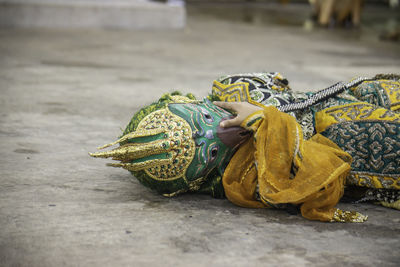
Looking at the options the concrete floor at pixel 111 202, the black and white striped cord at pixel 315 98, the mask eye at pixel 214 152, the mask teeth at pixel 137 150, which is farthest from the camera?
the black and white striped cord at pixel 315 98

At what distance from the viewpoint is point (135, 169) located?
2137mm

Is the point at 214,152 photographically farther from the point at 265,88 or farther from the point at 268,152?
the point at 265,88

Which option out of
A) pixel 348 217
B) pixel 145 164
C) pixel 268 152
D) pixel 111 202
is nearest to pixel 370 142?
pixel 348 217

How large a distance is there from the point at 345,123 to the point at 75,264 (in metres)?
1.16

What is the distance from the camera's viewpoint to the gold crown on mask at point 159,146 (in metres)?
2.06

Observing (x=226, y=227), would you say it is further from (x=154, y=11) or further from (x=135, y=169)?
(x=154, y=11)

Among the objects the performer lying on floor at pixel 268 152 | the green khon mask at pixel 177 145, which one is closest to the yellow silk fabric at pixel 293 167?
the performer lying on floor at pixel 268 152

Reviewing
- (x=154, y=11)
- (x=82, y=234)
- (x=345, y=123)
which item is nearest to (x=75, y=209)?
(x=82, y=234)

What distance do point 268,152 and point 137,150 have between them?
48 cm

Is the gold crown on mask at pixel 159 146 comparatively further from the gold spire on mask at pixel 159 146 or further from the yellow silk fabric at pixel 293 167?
the yellow silk fabric at pixel 293 167

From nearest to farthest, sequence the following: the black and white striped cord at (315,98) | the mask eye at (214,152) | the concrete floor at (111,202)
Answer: the concrete floor at (111,202) < the mask eye at (214,152) < the black and white striped cord at (315,98)

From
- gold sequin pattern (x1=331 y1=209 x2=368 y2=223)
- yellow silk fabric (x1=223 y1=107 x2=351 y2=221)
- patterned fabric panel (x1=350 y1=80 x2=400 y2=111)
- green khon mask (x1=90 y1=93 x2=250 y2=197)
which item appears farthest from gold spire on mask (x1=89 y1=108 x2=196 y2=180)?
patterned fabric panel (x1=350 y1=80 x2=400 y2=111)

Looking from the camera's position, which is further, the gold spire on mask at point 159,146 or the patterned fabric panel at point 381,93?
the patterned fabric panel at point 381,93

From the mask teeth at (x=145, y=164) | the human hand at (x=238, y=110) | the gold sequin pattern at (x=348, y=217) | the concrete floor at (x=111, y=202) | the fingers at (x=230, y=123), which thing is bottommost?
the concrete floor at (x=111, y=202)
